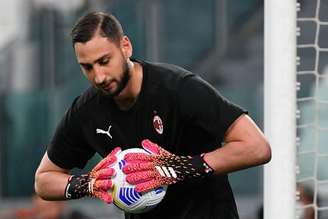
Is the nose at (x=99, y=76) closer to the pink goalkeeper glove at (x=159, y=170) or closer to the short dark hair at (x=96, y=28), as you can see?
the short dark hair at (x=96, y=28)

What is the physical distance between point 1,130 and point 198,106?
4.56 meters

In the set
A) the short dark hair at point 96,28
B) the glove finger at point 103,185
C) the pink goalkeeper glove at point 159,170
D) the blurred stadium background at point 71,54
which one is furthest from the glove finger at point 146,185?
the blurred stadium background at point 71,54

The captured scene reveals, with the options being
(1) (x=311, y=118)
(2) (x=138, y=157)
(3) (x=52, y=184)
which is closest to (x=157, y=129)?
(2) (x=138, y=157)

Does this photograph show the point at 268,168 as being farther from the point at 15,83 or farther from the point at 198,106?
the point at 15,83

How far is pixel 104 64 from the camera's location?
3420 mm

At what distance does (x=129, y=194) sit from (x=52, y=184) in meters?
0.45

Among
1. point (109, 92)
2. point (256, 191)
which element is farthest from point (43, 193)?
point (256, 191)

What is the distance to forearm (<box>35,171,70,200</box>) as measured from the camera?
12.5ft

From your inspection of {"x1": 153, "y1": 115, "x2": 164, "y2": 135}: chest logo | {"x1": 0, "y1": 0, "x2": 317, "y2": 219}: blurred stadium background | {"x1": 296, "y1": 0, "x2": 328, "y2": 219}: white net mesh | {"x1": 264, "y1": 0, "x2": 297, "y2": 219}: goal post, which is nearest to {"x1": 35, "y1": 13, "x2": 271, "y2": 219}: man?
{"x1": 153, "y1": 115, "x2": 164, "y2": 135}: chest logo

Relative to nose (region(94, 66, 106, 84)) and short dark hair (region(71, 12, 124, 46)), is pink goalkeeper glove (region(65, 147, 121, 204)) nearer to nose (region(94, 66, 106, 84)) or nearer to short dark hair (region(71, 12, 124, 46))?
nose (region(94, 66, 106, 84))

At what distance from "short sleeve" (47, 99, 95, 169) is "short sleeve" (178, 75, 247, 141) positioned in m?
0.45

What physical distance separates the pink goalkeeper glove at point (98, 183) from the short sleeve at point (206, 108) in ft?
0.96

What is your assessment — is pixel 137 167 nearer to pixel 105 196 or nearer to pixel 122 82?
pixel 105 196

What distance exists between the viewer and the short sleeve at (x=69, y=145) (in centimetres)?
377
